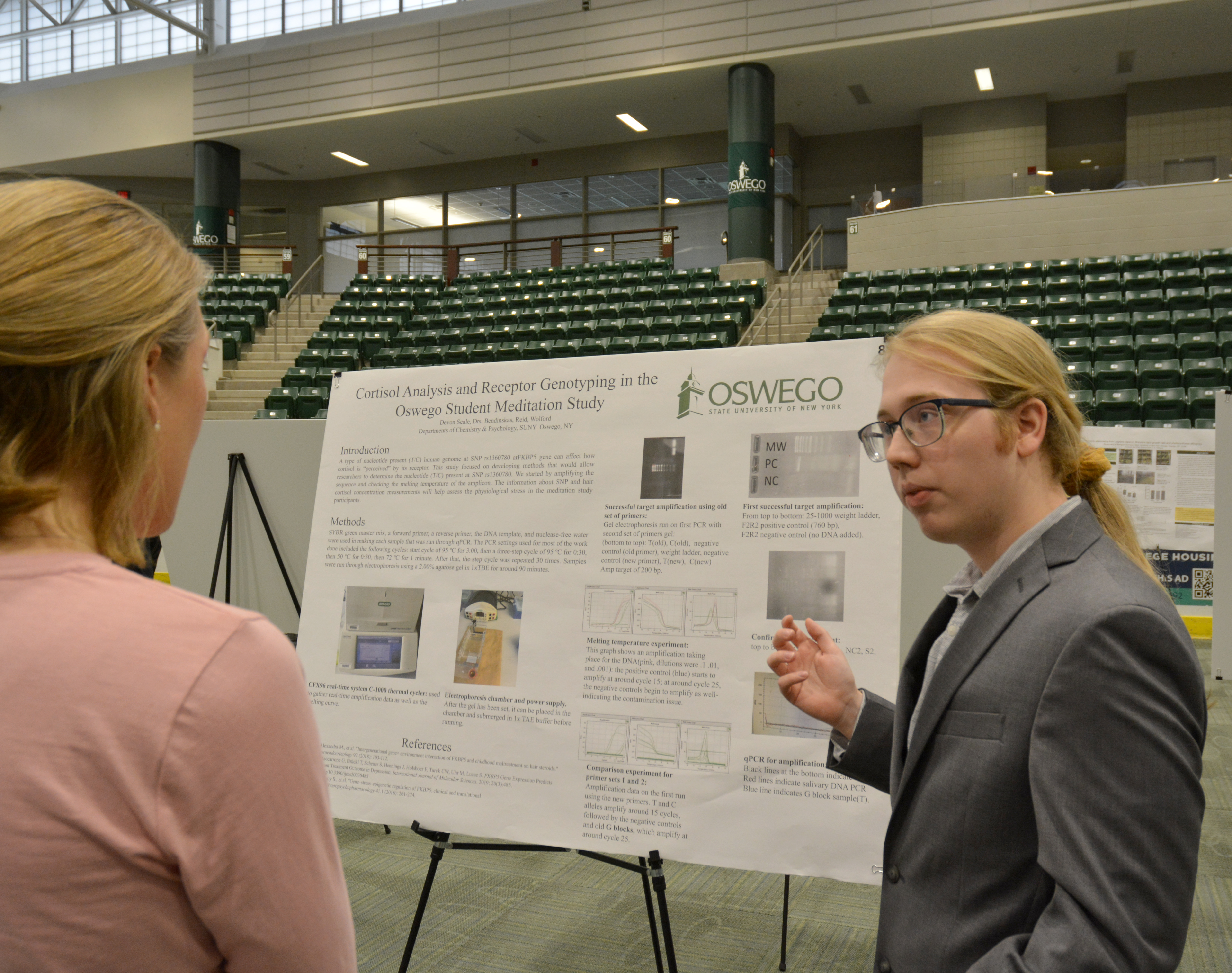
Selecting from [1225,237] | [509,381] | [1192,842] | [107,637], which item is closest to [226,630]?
[107,637]

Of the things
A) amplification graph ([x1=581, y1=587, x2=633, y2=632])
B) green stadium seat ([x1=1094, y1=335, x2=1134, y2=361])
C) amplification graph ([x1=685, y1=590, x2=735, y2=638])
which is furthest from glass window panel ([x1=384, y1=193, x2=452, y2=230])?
amplification graph ([x1=685, y1=590, x2=735, y2=638])

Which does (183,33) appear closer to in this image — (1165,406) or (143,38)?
(143,38)

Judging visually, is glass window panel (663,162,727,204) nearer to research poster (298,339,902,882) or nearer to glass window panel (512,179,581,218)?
glass window panel (512,179,581,218)

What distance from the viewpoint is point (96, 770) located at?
0.60 meters

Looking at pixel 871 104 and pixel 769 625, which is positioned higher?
pixel 871 104

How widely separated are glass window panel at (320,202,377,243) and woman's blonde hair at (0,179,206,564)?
18.9 metres

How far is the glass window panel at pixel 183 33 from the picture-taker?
16375 millimetres

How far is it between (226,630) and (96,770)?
121 mm

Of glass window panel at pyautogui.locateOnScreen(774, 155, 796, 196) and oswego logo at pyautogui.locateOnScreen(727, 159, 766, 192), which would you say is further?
glass window panel at pyautogui.locateOnScreen(774, 155, 796, 196)

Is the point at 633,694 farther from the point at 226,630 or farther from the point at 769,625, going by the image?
the point at 226,630

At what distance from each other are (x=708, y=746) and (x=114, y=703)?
1.64m

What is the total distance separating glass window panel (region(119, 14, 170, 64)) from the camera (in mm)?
16734

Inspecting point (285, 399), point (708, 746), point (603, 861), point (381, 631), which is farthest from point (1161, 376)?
point (285, 399)

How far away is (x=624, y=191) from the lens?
54.1ft
